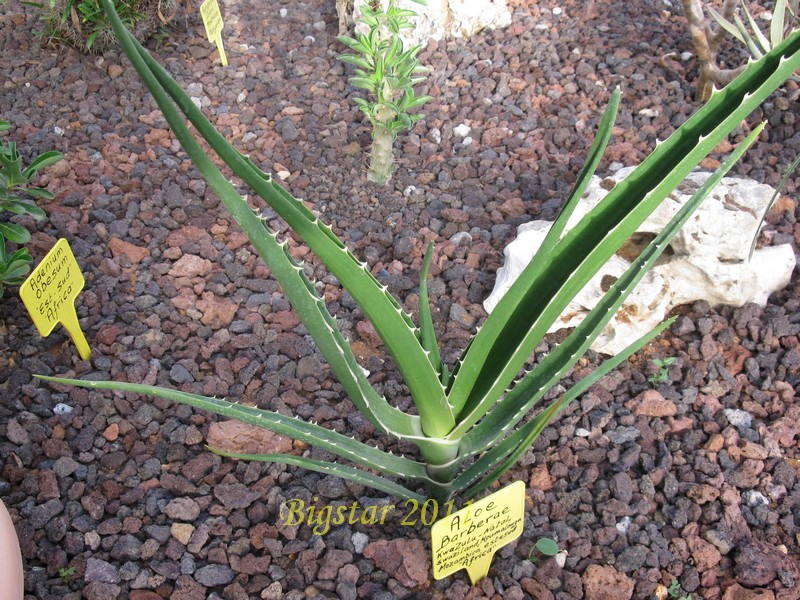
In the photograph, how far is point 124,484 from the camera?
5.18 ft

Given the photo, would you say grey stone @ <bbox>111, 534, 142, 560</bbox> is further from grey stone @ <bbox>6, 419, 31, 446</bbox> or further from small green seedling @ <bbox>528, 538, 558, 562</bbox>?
small green seedling @ <bbox>528, 538, 558, 562</bbox>

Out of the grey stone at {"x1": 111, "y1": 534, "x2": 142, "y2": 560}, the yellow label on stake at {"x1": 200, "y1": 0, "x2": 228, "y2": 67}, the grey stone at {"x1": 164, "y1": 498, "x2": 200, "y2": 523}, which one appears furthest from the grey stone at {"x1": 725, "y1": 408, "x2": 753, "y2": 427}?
the yellow label on stake at {"x1": 200, "y1": 0, "x2": 228, "y2": 67}

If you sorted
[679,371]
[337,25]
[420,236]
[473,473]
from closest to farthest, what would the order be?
1. [473,473]
2. [679,371]
3. [420,236]
4. [337,25]

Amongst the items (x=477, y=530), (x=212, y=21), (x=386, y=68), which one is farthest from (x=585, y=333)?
(x=212, y=21)

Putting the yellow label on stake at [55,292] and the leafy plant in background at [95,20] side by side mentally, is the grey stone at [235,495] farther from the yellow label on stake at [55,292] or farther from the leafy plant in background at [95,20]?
the leafy plant in background at [95,20]

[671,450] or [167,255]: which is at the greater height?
[167,255]

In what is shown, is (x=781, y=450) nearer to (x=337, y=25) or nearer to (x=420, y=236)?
(x=420, y=236)

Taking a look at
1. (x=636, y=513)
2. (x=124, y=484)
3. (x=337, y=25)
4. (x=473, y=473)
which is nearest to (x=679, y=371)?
(x=636, y=513)

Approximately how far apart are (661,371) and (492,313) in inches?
36.0

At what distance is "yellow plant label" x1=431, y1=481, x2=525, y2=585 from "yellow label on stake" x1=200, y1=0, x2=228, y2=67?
74.0 inches

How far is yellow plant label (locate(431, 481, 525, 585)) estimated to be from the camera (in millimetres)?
1204

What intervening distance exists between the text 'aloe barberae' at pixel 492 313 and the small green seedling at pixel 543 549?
10.1 inches

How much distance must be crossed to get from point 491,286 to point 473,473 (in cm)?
78

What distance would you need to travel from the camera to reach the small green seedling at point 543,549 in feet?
4.83
